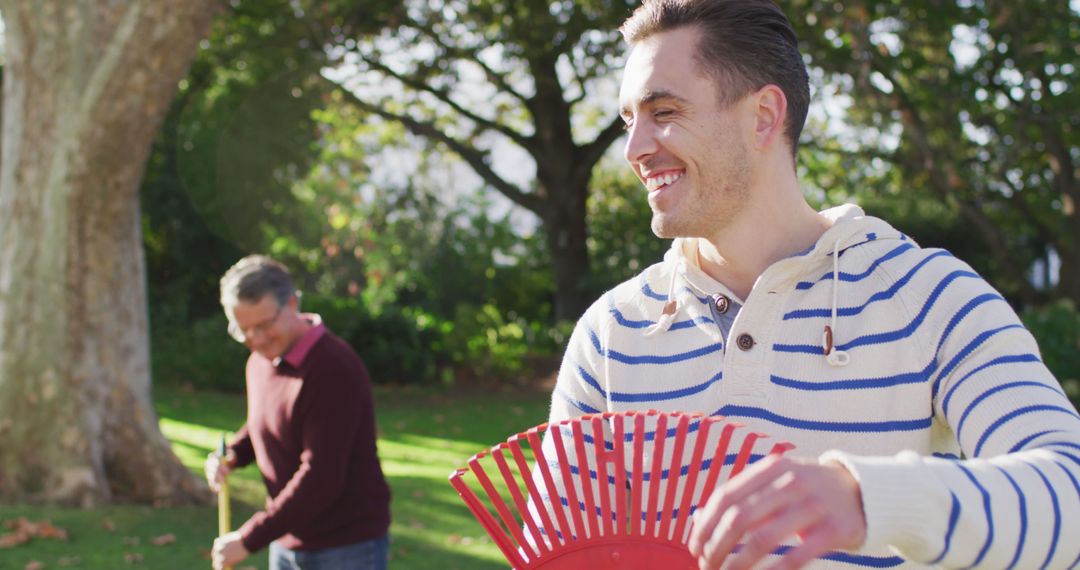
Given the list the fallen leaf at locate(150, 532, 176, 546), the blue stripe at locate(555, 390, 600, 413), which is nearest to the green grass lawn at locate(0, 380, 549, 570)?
the fallen leaf at locate(150, 532, 176, 546)

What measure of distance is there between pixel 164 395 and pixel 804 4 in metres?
10.0

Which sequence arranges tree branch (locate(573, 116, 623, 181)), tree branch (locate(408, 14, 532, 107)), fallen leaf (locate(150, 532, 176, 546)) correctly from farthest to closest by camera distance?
tree branch (locate(573, 116, 623, 181))
tree branch (locate(408, 14, 532, 107))
fallen leaf (locate(150, 532, 176, 546))

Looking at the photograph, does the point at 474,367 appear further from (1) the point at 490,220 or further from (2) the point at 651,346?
(2) the point at 651,346

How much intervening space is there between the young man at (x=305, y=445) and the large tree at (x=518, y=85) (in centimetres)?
1217

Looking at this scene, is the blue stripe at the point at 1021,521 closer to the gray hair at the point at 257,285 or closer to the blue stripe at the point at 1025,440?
the blue stripe at the point at 1025,440

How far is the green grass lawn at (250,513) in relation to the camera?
671 centimetres

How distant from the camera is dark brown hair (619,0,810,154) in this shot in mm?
1795

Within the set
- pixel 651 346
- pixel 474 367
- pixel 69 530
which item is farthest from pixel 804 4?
pixel 651 346

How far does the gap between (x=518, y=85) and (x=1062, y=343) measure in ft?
35.2

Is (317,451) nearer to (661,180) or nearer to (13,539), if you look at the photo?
(661,180)

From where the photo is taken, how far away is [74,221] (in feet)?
24.5

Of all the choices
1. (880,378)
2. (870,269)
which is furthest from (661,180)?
(880,378)

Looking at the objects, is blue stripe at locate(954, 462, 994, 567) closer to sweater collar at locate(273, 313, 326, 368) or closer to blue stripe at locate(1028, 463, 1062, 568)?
blue stripe at locate(1028, 463, 1062, 568)

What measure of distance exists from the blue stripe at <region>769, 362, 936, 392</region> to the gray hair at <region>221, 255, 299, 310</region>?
3.01m
